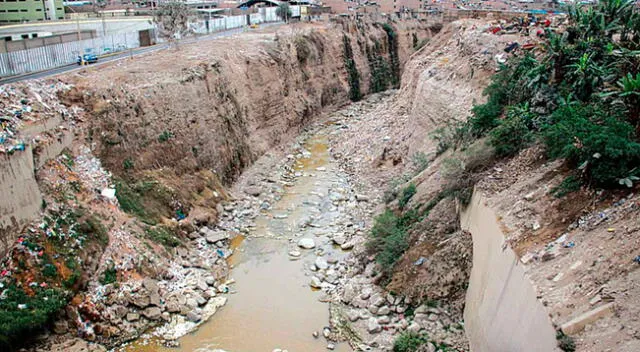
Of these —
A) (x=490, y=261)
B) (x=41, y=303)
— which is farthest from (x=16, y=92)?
(x=490, y=261)

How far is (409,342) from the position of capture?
1281cm

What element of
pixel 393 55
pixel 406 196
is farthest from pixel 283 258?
pixel 393 55

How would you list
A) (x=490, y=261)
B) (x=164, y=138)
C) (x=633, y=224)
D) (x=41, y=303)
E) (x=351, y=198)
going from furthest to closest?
(x=351, y=198), (x=164, y=138), (x=41, y=303), (x=490, y=261), (x=633, y=224)

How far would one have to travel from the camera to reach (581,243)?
10.2 meters

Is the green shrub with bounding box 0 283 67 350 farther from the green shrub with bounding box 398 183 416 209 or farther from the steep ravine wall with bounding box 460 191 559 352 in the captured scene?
the green shrub with bounding box 398 183 416 209

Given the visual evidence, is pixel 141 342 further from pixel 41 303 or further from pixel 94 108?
pixel 94 108

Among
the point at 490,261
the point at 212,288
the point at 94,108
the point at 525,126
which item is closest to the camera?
the point at 490,261

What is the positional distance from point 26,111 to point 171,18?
14325 mm

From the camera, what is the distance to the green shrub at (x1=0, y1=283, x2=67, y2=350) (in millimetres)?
12305

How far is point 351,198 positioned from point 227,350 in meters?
10.5

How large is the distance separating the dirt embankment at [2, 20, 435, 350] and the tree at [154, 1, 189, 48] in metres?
1.89

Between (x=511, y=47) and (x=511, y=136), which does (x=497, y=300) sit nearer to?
(x=511, y=136)

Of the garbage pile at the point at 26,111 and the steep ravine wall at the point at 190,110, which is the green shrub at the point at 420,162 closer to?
the steep ravine wall at the point at 190,110

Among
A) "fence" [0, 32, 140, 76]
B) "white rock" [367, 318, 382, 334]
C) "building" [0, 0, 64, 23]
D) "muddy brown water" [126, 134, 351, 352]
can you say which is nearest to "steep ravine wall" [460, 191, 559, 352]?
"white rock" [367, 318, 382, 334]
